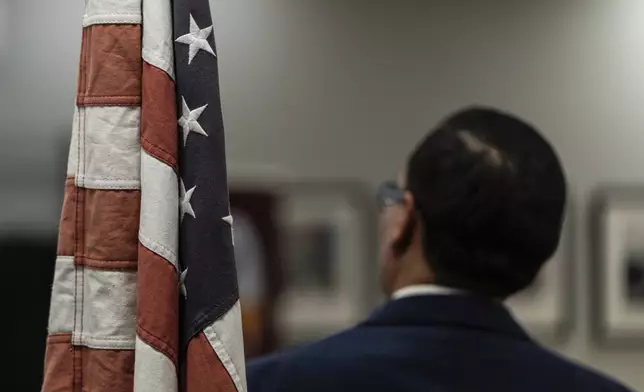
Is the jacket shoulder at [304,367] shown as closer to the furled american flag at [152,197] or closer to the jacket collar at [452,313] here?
the jacket collar at [452,313]

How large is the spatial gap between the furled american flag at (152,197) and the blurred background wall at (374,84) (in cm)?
155

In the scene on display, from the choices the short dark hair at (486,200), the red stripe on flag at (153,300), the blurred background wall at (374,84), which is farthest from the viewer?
the blurred background wall at (374,84)

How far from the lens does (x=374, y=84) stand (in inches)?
95.3

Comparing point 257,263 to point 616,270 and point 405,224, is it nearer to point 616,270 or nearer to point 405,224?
point 616,270

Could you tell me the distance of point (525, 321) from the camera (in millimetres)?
2402

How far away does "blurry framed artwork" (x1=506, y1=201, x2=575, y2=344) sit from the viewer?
2.40 m

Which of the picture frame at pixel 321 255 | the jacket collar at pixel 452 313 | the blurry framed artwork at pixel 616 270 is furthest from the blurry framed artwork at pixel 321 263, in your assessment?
the jacket collar at pixel 452 313

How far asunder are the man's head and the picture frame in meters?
1.13

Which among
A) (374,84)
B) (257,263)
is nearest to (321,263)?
(257,263)

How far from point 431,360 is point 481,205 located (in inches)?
8.9

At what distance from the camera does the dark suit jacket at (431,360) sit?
3.94ft

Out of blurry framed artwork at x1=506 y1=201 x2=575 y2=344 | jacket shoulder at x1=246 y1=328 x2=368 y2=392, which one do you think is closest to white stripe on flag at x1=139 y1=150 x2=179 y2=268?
jacket shoulder at x1=246 y1=328 x2=368 y2=392

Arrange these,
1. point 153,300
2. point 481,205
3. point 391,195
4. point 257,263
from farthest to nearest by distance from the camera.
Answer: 1. point 257,263
2. point 391,195
3. point 481,205
4. point 153,300

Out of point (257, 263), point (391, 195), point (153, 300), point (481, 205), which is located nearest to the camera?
point (153, 300)
